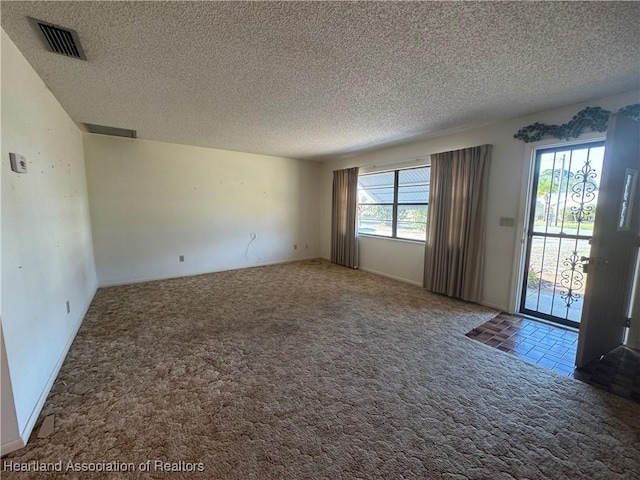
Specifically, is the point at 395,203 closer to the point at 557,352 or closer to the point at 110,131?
the point at 557,352

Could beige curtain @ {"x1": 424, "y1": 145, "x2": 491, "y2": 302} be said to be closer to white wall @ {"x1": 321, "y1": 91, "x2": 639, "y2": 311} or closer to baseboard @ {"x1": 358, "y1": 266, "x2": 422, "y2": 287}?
white wall @ {"x1": 321, "y1": 91, "x2": 639, "y2": 311}

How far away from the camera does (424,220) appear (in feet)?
14.7

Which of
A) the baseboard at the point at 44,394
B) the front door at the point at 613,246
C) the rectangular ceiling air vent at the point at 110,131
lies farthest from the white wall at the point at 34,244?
the front door at the point at 613,246

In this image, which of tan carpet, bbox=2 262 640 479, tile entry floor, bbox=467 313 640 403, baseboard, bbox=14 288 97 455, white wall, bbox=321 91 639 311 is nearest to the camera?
tan carpet, bbox=2 262 640 479

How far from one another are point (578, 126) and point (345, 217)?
3690mm

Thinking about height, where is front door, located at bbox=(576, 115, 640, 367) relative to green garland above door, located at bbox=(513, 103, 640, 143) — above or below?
below

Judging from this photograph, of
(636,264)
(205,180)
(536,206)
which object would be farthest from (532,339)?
(205,180)

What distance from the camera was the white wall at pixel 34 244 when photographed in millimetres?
1535

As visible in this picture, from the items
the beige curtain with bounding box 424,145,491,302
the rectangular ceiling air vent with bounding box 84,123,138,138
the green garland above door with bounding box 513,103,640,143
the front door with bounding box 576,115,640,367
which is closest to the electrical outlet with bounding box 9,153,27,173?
the rectangular ceiling air vent with bounding box 84,123,138,138

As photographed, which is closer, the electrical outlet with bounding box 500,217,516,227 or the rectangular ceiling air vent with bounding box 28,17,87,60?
the rectangular ceiling air vent with bounding box 28,17,87,60

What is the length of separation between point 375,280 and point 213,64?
3.86 metres

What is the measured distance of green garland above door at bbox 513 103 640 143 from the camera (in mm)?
2452

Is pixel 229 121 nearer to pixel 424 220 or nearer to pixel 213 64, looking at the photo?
pixel 213 64

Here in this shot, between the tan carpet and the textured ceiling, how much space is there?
236 centimetres
